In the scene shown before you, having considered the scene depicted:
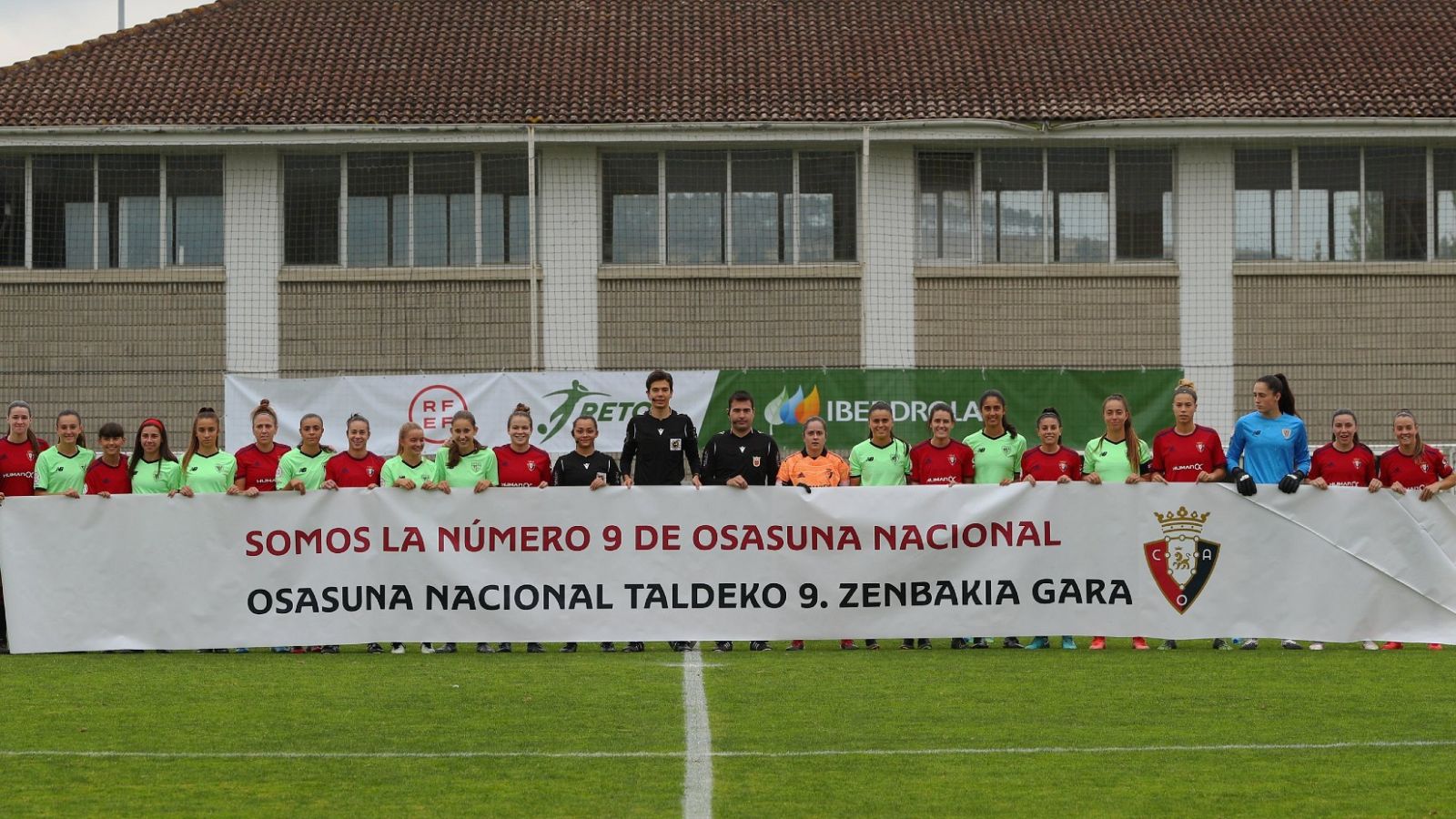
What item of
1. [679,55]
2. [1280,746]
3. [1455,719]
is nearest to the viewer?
[1280,746]

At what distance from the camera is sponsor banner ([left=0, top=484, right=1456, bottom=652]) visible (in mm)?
13477

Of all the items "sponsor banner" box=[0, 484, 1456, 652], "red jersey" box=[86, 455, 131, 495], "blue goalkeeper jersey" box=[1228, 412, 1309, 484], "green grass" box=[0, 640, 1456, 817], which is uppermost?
"blue goalkeeper jersey" box=[1228, 412, 1309, 484]

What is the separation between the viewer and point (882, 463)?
568 inches

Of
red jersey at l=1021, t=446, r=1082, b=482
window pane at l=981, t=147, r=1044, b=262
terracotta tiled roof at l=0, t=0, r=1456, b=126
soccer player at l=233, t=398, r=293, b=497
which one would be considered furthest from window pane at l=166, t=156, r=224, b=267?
red jersey at l=1021, t=446, r=1082, b=482

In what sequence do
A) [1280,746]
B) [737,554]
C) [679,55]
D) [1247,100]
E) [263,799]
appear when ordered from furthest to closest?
[679,55] → [1247,100] → [737,554] → [1280,746] → [263,799]

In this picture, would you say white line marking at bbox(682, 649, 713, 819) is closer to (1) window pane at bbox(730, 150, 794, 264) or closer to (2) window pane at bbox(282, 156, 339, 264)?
(1) window pane at bbox(730, 150, 794, 264)

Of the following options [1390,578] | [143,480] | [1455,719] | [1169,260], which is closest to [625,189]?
[1169,260]

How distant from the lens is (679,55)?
29578mm

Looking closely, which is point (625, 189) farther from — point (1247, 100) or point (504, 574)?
point (504, 574)

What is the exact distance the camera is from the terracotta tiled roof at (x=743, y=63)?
90.8 feet

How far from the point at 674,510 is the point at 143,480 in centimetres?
426

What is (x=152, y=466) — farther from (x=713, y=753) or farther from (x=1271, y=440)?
(x=1271, y=440)

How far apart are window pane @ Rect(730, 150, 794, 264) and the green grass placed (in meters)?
14.9

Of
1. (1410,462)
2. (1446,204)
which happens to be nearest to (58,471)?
(1410,462)
